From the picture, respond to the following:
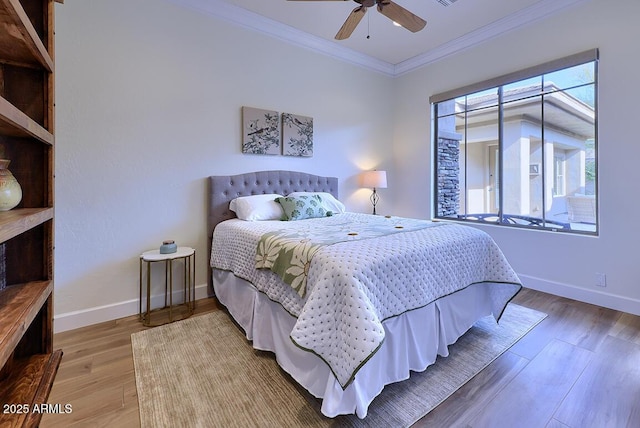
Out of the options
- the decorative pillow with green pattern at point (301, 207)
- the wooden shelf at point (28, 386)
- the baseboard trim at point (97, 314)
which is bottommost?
the baseboard trim at point (97, 314)

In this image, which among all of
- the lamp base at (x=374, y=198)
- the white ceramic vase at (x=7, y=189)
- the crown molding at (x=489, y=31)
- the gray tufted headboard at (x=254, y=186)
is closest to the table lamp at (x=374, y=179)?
the lamp base at (x=374, y=198)

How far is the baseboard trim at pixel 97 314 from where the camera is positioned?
2.30 metres

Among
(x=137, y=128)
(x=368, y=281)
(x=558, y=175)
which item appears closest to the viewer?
(x=368, y=281)

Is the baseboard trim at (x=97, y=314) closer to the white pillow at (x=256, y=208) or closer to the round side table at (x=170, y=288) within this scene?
the round side table at (x=170, y=288)

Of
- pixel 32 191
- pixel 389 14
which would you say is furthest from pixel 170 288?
pixel 389 14

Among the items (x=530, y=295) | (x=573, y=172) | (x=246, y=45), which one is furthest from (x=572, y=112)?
(x=246, y=45)

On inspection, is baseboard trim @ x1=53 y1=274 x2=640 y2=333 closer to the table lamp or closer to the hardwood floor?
the hardwood floor

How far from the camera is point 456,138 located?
13.7 feet

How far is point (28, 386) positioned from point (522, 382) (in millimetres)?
2341

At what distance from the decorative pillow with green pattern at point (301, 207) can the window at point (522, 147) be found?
2.13 meters

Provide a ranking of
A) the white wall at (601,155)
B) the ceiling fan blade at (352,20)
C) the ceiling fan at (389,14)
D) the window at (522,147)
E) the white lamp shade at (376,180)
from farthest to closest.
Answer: the white lamp shade at (376,180)
the window at (522,147)
the white wall at (601,155)
the ceiling fan blade at (352,20)
the ceiling fan at (389,14)

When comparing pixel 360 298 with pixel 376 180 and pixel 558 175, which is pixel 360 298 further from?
pixel 558 175

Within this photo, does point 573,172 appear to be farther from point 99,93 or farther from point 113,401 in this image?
point 99,93

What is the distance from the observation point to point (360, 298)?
1.30m
